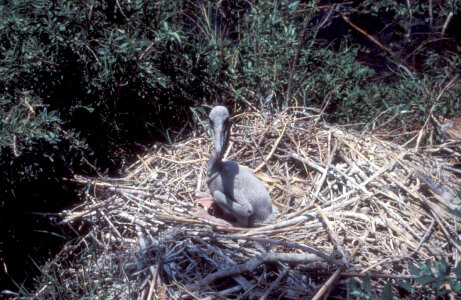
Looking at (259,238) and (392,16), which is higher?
(392,16)

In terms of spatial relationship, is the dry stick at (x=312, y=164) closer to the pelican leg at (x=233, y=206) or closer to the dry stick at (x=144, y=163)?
the pelican leg at (x=233, y=206)

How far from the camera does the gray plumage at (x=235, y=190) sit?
2807mm

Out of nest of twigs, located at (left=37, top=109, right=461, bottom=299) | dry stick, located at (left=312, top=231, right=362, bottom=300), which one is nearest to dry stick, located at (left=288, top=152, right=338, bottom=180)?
nest of twigs, located at (left=37, top=109, right=461, bottom=299)

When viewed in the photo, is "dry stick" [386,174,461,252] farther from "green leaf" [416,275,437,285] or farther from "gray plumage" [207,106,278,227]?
"gray plumage" [207,106,278,227]

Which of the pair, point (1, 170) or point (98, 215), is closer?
point (1, 170)

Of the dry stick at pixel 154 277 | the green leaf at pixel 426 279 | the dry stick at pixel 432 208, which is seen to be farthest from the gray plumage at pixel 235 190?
the green leaf at pixel 426 279

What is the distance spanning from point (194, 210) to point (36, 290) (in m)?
1.26

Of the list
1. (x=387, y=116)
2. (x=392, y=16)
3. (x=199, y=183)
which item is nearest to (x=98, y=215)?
(x=199, y=183)

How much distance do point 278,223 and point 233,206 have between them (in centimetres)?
39

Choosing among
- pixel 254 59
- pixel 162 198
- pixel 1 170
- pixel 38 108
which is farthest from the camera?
pixel 254 59

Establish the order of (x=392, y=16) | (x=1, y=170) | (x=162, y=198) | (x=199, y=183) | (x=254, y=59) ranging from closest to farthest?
1. (x=1, y=170)
2. (x=162, y=198)
3. (x=199, y=183)
4. (x=254, y=59)
5. (x=392, y=16)

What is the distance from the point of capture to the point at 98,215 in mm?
2748

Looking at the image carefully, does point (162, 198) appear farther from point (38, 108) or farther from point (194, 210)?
point (38, 108)

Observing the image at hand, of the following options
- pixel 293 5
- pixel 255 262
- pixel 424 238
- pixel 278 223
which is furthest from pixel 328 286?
pixel 293 5
